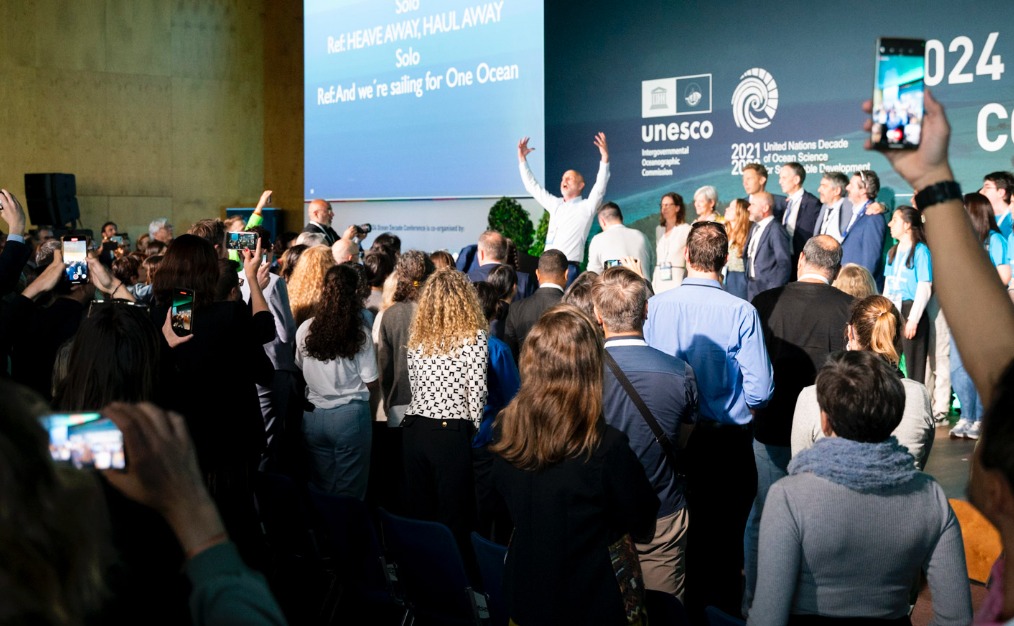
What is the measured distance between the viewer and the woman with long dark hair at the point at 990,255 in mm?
6773

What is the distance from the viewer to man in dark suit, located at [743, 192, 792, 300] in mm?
7738

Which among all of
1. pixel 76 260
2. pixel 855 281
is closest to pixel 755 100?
pixel 855 281

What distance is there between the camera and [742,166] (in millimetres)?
10305

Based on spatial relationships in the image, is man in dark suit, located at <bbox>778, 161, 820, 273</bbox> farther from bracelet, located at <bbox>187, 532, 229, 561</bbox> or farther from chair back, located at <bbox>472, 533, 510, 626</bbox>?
bracelet, located at <bbox>187, 532, 229, 561</bbox>

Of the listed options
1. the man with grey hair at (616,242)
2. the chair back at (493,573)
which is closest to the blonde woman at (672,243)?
the man with grey hair at (616,242)

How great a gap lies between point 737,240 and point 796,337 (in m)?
3.49

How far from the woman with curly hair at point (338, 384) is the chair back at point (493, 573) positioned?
5.99 feet

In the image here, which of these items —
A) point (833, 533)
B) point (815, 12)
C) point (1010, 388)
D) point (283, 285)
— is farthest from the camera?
point (815, 12)

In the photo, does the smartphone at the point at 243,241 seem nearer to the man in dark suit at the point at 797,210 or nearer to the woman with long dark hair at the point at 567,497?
the woman with long dark hair at the point at 567,497

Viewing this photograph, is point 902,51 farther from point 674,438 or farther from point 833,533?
point 674,438

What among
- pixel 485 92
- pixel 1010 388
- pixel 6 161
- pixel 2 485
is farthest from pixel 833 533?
pixel 6 161

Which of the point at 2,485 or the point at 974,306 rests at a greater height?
the point at 974,306

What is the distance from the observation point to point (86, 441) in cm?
113

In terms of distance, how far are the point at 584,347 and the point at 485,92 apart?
900 cm
